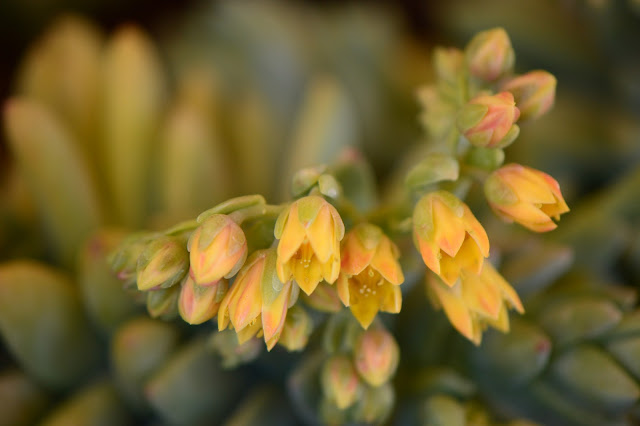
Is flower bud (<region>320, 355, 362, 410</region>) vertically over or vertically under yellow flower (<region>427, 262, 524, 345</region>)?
under

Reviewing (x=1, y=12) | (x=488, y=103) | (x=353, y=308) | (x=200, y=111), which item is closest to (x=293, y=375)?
(x=353, y=308)

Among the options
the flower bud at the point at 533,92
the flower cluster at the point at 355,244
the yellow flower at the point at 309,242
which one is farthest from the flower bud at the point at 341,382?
the flower bud at the point at 533,92

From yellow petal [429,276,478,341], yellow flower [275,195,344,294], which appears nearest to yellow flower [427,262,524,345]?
yellow petal [429,276,478,341]

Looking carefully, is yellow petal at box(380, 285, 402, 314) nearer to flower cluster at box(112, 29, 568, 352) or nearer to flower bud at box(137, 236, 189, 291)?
flower cluster at box(112, 29, 568, 352)

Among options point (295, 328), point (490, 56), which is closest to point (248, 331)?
point (295, 328)

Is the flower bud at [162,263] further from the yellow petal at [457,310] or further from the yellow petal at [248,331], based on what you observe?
the yellow petal at [457,310]

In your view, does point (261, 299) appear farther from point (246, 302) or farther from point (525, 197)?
point (525, 197)
